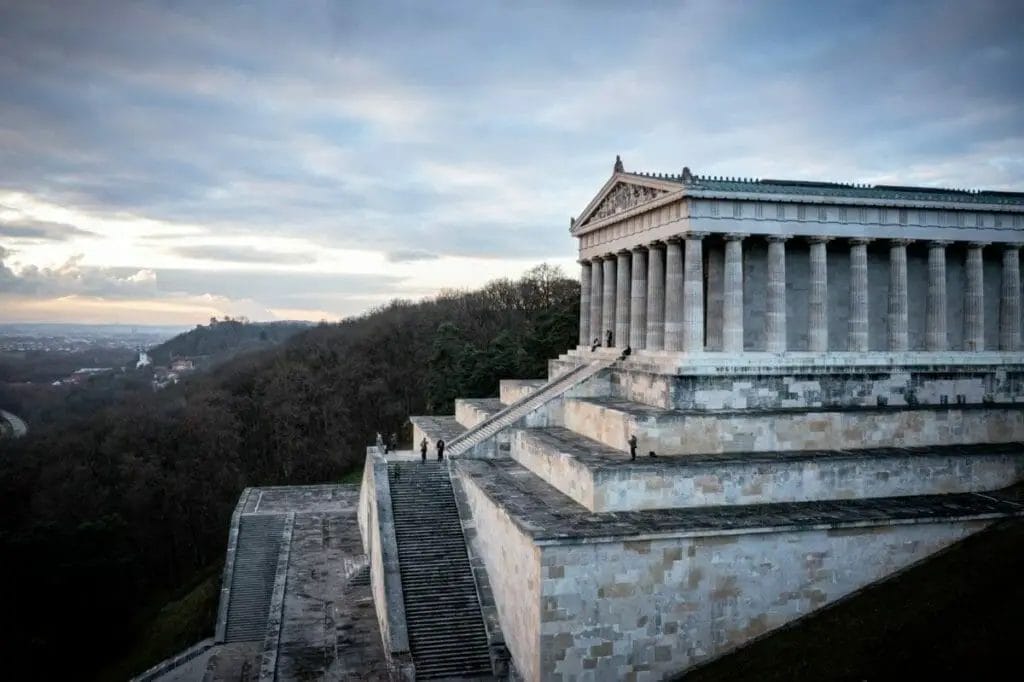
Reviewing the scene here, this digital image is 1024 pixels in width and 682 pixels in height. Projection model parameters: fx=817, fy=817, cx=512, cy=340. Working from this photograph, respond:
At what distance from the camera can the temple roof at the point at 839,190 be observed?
25797 millimetres

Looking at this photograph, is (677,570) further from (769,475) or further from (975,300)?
(975,300)

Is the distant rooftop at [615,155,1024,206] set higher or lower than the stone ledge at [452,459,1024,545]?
higher

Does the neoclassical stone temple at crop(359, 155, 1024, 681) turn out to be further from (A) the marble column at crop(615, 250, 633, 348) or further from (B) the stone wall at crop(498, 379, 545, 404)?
(B) the stone wall at crop(498, 379, 545, 404)

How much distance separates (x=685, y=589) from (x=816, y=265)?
12.5 metres

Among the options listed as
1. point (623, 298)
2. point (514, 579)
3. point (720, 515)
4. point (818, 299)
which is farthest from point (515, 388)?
point (720, 515)

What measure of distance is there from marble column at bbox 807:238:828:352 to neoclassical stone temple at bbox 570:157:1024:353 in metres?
0.04

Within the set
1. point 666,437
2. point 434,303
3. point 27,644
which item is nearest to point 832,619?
point 666,437

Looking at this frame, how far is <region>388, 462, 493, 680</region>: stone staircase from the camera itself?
67.7 feet

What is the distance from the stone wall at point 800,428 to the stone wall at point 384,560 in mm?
7072

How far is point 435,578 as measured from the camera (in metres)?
23.1

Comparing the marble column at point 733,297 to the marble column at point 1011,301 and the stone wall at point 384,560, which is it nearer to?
the marble column at point 1011,301

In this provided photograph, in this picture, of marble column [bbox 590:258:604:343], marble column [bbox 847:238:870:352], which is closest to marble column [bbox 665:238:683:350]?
marble column [bbox 847:238:870:352]

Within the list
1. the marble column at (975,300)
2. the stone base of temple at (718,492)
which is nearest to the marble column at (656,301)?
the stone base of temple at (718,492)

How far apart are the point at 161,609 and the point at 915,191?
3862cm
